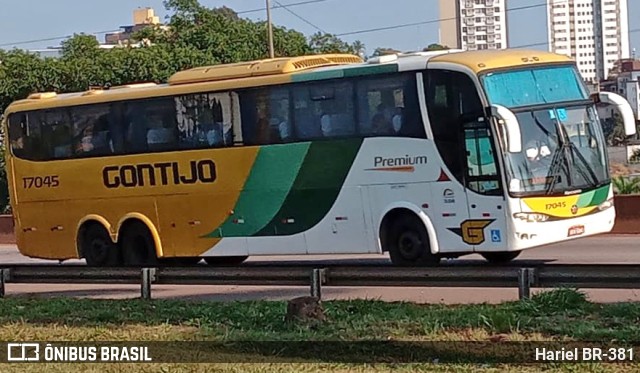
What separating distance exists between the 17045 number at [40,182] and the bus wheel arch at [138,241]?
5.39 ft

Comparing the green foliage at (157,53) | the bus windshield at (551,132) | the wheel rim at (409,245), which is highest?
the green foliage at (157,53)

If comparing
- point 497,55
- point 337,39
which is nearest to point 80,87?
point 337,39

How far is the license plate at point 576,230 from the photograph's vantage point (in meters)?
16.6

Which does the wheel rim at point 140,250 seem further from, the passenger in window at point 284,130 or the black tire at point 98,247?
the passenger in window at point 284,130

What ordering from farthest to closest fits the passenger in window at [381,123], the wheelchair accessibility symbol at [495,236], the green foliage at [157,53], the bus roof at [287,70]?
the green foliage at [157,53] → the passenger in window at [381,123] → the bus roof at [287,70] → the wheelchair accessibility symbol at [495,236]

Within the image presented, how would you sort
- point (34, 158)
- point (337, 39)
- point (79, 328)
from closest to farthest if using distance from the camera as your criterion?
1. point (79, 328)
2. point (34, 158)
3. point (337, 39)

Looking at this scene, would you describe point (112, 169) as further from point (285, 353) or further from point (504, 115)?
point (285, 353)

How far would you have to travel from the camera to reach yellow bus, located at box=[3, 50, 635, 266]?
1655 centimetres

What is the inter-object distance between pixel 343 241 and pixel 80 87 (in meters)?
30.7

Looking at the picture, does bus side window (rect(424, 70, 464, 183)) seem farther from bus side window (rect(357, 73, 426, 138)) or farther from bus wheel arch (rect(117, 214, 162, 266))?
bus wheel arch (rect(117, 214, 162, 266))

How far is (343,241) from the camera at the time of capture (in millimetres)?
18062

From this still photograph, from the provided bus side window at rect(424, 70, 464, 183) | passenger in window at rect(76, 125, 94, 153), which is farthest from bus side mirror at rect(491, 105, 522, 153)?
passenger in window at rect(76, 125, 94, 153)

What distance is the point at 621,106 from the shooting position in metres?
17.3

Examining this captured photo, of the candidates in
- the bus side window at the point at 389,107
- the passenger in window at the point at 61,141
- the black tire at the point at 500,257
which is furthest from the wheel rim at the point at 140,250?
the black tire at the point at 500,257
